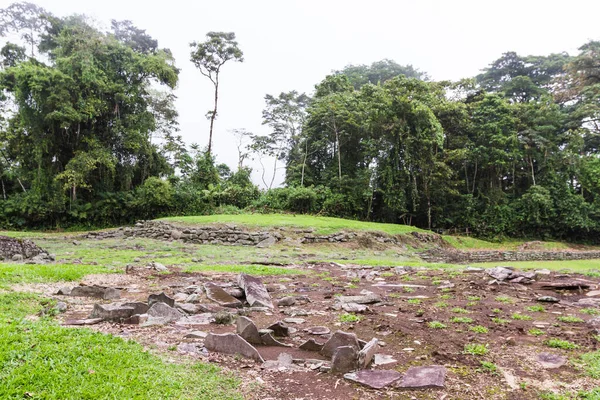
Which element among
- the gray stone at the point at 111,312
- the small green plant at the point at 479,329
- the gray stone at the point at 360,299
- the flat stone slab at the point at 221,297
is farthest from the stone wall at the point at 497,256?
→ the gray stone at the point at 111,312

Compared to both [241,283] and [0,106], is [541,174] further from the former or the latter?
[0,106]

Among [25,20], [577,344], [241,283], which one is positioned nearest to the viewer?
[577,344]

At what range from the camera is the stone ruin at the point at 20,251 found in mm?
9969

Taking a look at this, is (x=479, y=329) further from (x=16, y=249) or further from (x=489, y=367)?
(x=16, y=249)

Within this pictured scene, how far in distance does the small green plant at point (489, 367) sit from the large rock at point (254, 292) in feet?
11.0

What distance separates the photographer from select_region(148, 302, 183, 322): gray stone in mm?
4789

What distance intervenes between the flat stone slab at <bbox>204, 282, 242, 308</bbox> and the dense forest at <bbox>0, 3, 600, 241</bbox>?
1836 centimetres

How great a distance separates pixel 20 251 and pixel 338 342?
1078 centimetres

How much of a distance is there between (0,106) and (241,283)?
29.5m

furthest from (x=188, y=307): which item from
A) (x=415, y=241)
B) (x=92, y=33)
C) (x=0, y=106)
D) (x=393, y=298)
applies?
(x=0, y=106)

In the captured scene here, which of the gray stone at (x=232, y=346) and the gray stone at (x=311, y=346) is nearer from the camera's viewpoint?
the gray stone at (x=232, y=346)

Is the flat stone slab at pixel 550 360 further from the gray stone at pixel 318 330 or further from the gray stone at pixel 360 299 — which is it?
the gray stone at pixel 360 299

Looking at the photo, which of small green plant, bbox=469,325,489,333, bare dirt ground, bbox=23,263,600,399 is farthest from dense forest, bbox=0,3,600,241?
small green plant, bbox=469,325,489,333

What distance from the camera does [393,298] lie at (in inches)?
263
